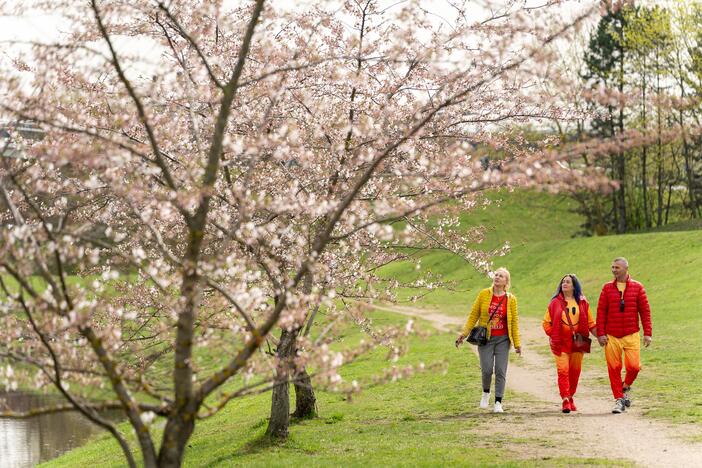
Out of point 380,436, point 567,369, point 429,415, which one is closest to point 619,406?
point 567,369

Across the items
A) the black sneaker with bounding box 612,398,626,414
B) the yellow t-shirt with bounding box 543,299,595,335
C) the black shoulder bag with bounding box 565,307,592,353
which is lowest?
the black sneaker with bounding box 612,398,626,414

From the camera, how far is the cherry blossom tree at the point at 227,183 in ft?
24.2

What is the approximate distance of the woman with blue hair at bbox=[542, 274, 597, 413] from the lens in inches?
549

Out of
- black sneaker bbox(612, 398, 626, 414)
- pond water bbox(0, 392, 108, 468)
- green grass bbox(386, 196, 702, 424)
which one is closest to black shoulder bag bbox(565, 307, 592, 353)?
black sneaker bbox(612, 398, 626, 414)

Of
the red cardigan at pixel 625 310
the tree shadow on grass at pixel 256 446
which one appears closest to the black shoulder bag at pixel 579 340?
the red cardigan at pixel 625 310

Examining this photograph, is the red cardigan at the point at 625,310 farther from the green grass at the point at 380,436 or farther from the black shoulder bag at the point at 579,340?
the green grass at the point at 380,436

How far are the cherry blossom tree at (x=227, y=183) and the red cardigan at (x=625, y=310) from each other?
282 cm

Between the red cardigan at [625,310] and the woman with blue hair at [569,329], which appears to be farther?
the woman with blue hair at [569,329]

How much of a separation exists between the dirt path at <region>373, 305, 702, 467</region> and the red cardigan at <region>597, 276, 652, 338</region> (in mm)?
1418

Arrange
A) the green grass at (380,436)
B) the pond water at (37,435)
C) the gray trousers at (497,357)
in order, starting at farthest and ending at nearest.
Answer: the pond water at (37,435) → the gray trousers at (497,357) → the green grass at (380,436)

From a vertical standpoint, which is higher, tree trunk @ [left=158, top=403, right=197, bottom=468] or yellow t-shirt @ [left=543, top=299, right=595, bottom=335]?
yellow t-shirt @ [left=543, top=299, right=595, bottom=335]

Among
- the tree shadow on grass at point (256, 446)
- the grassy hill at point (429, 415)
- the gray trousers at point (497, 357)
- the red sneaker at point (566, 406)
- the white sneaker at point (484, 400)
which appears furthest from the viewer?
the white sneaker at point (484, 400)

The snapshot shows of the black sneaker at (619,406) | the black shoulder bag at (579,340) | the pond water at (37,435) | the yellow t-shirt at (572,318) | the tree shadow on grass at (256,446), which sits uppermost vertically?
the yellow t-shirt at (572,318)

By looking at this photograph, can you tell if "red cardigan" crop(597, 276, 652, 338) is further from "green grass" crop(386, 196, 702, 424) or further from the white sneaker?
the white sneaker
